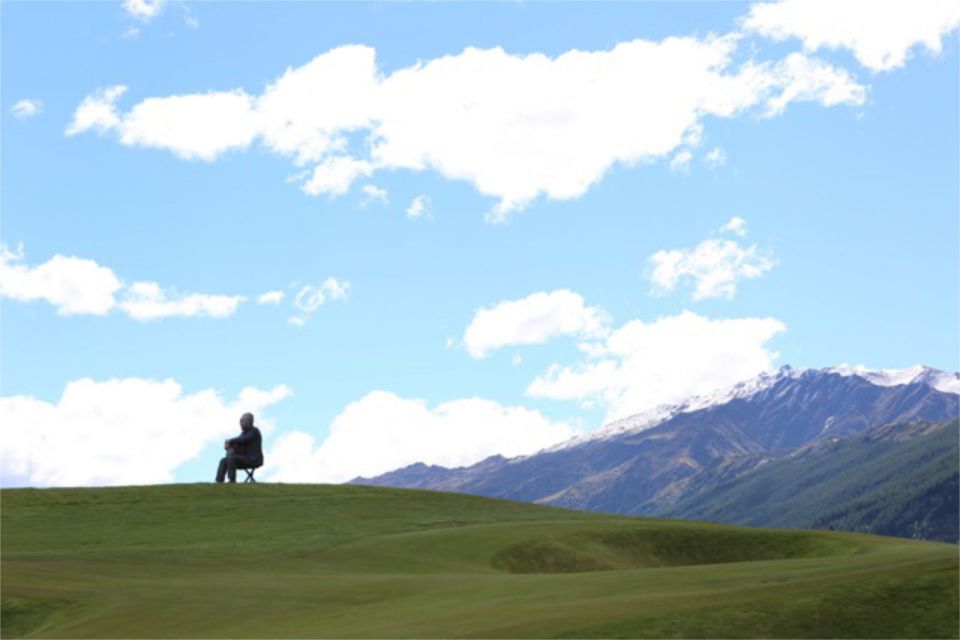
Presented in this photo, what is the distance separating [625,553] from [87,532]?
29.2 metres

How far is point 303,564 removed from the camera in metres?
55.0

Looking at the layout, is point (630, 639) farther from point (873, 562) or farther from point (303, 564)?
point (303, 564)

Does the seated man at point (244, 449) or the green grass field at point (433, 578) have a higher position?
the seated man at point (244, 449)

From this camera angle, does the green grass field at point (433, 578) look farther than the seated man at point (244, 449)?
No

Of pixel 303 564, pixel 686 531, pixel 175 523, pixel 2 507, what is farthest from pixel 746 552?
pixel 2 507

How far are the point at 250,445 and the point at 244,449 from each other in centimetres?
49

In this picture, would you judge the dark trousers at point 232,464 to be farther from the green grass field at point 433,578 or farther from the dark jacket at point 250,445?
the green grass field at point 433,578

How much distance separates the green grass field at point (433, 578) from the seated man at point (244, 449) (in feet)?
21.3

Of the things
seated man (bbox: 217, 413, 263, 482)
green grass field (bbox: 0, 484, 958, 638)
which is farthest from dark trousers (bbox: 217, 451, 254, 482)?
green grass field (bbox: 0, 484, 958, 638)

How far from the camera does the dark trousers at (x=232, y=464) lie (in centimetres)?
8781

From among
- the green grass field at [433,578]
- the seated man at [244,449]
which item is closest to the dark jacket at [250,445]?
the seated man at [244,449]

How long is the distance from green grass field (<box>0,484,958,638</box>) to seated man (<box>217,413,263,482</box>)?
6498mm

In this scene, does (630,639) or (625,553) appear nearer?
(630,639)

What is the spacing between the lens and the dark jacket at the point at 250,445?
86188 mm
